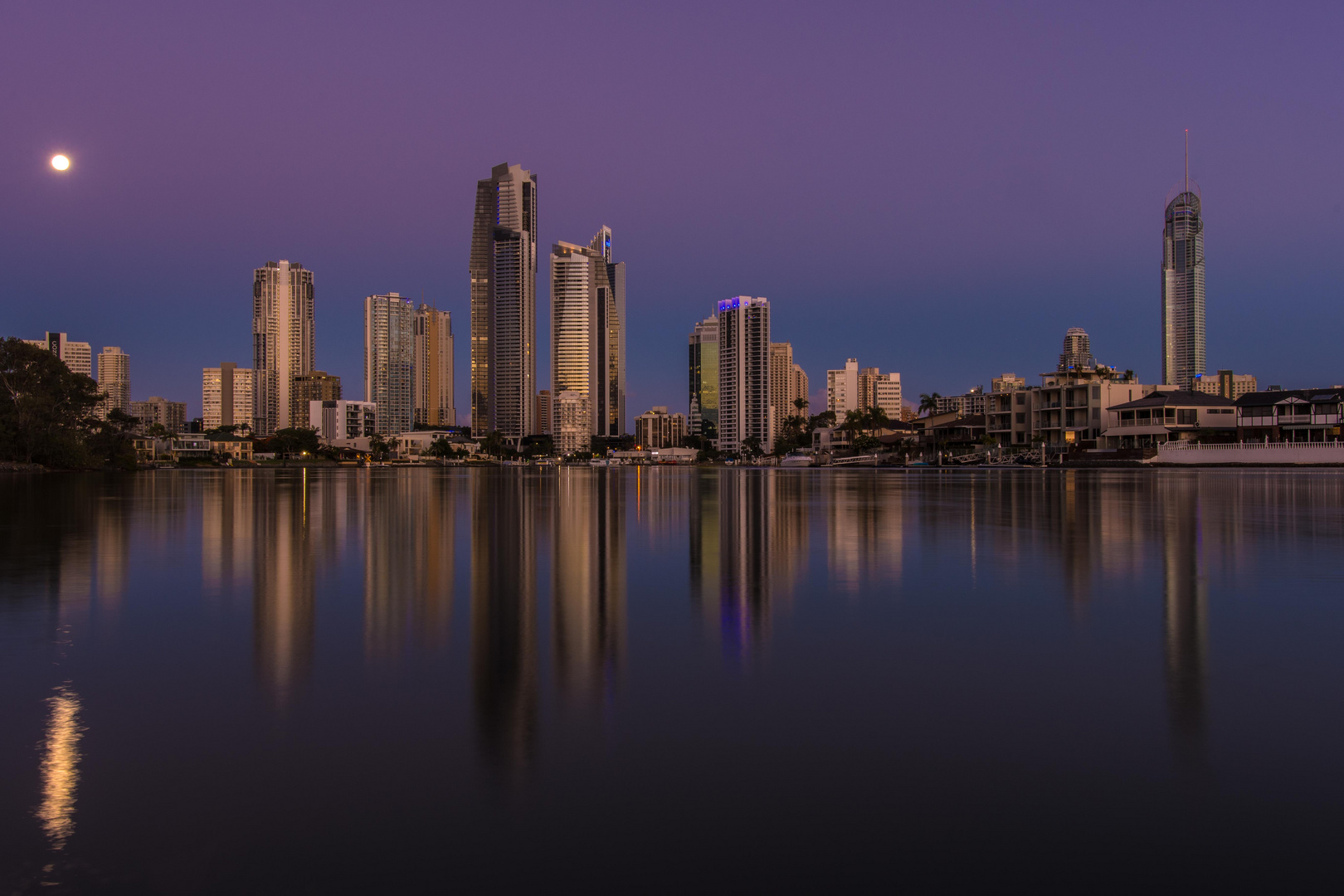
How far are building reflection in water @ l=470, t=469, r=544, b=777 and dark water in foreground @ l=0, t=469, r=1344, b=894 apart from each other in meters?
0.04

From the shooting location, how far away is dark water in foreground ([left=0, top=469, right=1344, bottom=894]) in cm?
374

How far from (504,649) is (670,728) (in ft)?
8.77

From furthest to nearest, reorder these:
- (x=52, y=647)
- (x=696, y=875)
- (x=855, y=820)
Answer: (x=52, y=647)
(x=855, y=820)
(x=696, y=875)

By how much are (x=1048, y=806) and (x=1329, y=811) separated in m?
1.42

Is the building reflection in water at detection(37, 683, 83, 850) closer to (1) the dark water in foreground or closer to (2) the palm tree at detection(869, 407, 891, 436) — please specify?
(1) the dark water in foreground

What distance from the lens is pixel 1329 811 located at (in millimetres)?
4184

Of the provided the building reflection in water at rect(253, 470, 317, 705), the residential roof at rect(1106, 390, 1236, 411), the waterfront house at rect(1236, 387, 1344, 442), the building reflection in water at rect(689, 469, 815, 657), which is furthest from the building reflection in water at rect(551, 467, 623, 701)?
the residential roof at rect(1106, 390, 1236, 411)

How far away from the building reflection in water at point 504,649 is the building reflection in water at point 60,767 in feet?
6.82

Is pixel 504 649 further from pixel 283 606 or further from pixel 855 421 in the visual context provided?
pixel 855 421

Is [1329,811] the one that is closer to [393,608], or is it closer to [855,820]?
[855,820]

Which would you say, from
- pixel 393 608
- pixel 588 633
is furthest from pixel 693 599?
pixel 393 608

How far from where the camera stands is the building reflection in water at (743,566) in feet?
28.9

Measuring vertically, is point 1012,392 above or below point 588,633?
above

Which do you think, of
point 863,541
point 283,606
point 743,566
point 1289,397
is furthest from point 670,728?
point 1289,397
